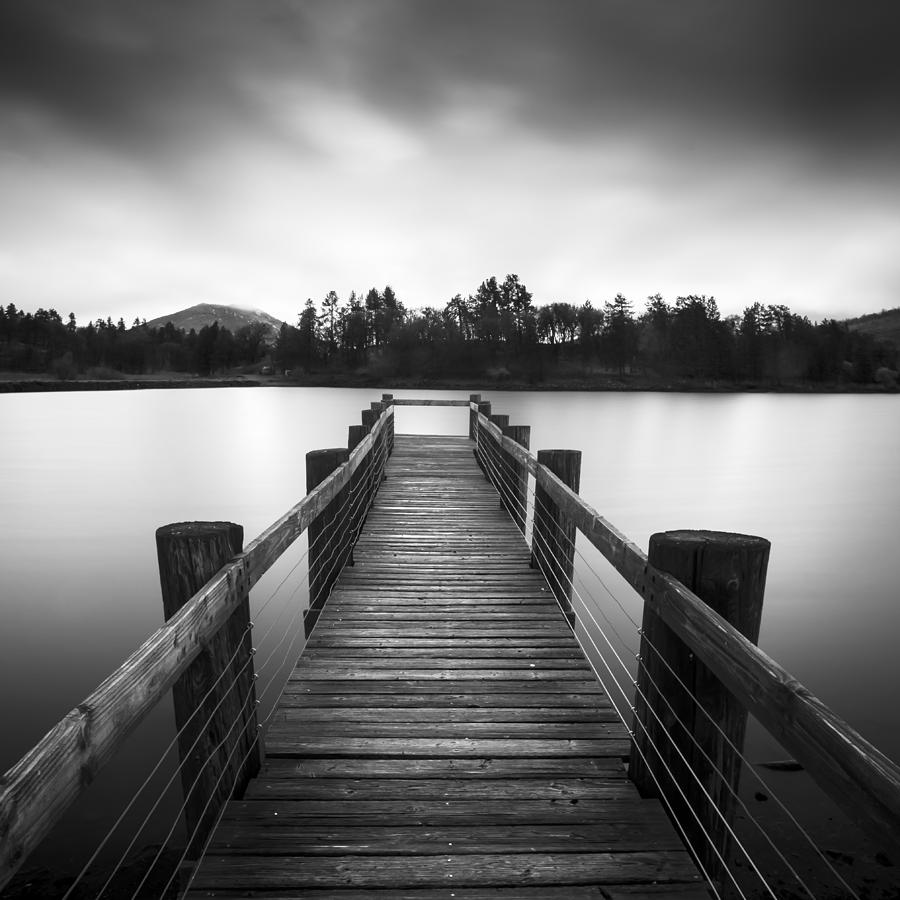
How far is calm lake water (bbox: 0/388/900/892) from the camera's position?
24.2 ft

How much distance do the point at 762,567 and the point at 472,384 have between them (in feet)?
322

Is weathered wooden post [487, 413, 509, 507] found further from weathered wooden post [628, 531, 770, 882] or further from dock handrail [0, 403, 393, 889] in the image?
dock handrail [0, 403, 393, 889]

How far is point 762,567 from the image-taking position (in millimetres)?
2439

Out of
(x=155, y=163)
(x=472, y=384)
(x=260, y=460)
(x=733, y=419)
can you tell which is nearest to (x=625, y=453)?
(x=260, y=460)

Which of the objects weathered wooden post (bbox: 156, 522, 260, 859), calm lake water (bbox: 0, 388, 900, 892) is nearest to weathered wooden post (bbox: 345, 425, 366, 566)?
calm lake water (bbox: 0, 388, 900, 892)

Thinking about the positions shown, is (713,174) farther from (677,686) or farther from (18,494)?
(677,686)

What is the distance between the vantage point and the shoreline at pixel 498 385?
97825 millimetres

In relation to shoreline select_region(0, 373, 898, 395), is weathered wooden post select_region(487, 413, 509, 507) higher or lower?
higher

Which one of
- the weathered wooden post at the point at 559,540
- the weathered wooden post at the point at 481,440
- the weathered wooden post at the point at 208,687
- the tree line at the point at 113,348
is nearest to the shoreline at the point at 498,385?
the tree line at the point at 113,348

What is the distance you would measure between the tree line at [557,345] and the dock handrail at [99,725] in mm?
101030

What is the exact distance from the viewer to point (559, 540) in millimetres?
5797

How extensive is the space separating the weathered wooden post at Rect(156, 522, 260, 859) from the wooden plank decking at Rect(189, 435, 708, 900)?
18 cm

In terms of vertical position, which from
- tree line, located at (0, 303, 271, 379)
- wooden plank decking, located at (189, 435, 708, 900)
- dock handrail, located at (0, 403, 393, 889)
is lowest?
wooden plank decking, located at (189, 435, 708, 900)

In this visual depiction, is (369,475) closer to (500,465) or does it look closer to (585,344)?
(500,465)
